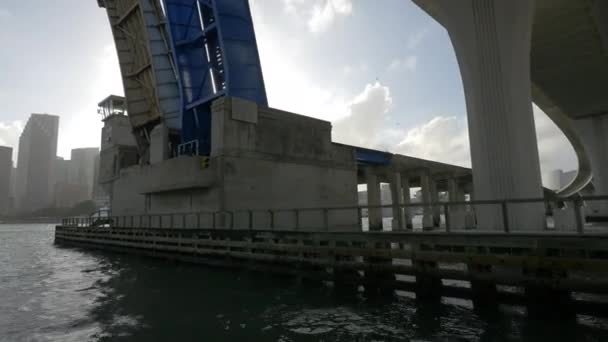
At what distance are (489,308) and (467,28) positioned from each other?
12.9m

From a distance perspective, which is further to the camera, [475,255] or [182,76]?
[182,76]

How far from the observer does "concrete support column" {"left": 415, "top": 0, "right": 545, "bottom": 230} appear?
14.8m

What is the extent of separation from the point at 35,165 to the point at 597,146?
22004 cm

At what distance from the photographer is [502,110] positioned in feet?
49.5

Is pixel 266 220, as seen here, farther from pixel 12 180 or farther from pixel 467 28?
pixel 12 180

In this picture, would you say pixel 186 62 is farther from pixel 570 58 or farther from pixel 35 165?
pixel 35 165

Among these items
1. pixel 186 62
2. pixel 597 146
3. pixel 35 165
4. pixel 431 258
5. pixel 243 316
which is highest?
pixel 35 165

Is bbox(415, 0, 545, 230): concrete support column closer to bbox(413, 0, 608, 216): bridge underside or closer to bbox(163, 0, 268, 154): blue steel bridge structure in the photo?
bbox(413, 0, 608, 216): bridge underside

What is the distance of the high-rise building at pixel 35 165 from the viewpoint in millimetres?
175125

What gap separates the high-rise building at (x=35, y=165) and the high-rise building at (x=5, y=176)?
4.61 metres

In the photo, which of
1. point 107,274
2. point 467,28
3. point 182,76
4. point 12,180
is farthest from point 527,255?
point 12,180

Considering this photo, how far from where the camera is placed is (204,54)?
1201 inches

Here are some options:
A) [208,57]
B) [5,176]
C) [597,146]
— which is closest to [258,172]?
[208,57]

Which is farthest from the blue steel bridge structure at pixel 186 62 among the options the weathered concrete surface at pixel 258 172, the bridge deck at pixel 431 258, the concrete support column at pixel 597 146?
the concrete support column at pixel 597 146
